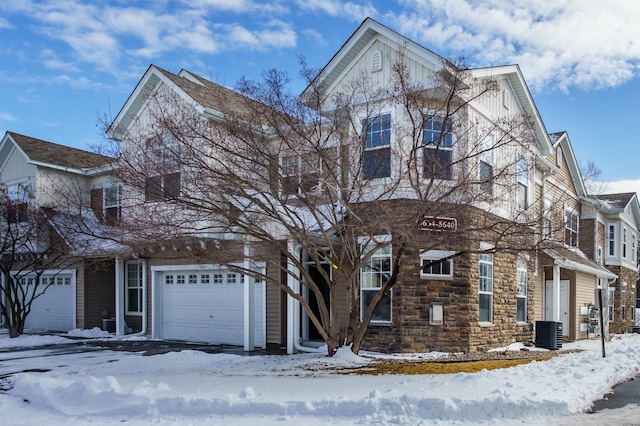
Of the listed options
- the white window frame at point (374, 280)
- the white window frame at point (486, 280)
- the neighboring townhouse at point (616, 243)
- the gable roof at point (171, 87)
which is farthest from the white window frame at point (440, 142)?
the neighboring townhouse at point (616, 243)

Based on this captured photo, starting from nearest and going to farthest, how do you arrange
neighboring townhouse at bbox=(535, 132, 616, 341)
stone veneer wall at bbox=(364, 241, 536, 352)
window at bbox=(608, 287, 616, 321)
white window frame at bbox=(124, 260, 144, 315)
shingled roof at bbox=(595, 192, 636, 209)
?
stone veneer wall at bbox=(364, 241, 536, 352) < neighboring townhouse at bbox=(535, 132, 616, 341) < white window frame at bbox=(124, 260, 144, 315) < window at bbox=(608, 287, 616, 321) < shingled roof at bbox=(595, 192, 636, 209)

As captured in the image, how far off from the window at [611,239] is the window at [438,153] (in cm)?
1796

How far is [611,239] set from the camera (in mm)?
28391

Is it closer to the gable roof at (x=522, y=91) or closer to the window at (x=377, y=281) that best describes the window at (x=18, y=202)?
the window at (x=377, y=281)

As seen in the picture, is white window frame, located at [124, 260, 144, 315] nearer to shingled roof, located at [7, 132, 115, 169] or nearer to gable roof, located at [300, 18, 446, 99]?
shingled roof, located at [7, 132, 115, 169]

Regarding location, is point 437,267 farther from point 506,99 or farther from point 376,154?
point 506,99

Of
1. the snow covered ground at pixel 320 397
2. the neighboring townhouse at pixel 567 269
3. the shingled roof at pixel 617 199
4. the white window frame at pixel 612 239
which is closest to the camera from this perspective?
the snow covered ground at pixel 320 397

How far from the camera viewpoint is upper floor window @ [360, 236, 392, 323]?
48.2 feet

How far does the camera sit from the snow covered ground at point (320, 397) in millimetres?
7938

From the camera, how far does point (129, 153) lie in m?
12.0

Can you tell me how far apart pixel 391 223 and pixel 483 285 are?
6186 millimetres

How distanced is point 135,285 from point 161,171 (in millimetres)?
11850

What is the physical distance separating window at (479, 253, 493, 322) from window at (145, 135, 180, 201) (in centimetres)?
816

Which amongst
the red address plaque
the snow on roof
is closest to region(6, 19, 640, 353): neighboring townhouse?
the red address plaque
